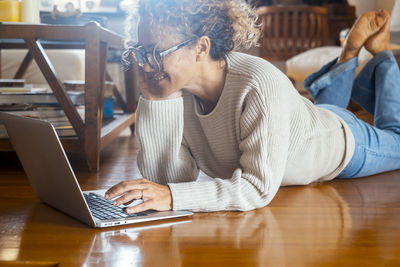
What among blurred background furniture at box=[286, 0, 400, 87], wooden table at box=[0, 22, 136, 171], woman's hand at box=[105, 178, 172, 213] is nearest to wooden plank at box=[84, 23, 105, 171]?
wooden table at box=[0, 22, 136, 171]

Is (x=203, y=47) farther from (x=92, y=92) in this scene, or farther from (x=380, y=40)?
(x=380, y=40)

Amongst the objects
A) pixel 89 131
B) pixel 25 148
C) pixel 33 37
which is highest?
pixel 33 37

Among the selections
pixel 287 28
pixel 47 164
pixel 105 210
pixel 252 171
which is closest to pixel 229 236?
pixel 252 171

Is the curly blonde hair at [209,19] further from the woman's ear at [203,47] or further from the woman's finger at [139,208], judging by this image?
the woman's finger at [139,208]

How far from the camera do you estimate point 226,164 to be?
4.46ft

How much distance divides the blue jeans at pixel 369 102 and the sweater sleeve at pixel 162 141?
540 millimetres

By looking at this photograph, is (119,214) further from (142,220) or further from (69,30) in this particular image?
(69,30)

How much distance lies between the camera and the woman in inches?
46.0

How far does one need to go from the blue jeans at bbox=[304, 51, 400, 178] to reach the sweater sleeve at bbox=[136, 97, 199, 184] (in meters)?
0.54

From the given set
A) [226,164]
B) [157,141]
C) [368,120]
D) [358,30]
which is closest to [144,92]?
[157,141]

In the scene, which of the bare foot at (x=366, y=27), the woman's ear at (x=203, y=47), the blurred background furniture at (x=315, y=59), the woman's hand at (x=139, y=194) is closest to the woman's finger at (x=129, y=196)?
the woman's hand at (x=139, y=194)

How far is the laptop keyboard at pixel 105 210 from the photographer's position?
111 cm

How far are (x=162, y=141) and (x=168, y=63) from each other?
8.8 inches

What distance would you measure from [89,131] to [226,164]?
51 centimetres
